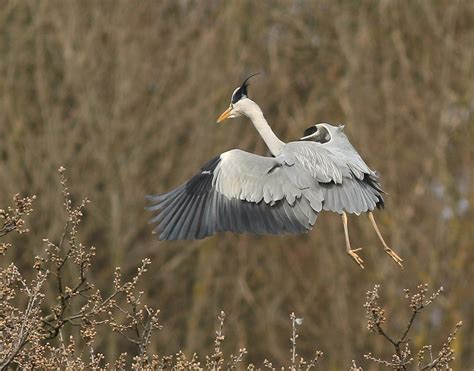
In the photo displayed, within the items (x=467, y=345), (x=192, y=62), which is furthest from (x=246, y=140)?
(x=467, y=345)

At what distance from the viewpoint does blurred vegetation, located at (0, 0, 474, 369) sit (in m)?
19.2

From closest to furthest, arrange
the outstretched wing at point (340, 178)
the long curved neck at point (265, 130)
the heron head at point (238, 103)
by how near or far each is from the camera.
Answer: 1. the outstretched wing at point (340, 178)
2. the long curved neck at point (265, 130)
3. the heron head at point (238, 103)

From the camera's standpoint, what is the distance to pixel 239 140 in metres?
21.3

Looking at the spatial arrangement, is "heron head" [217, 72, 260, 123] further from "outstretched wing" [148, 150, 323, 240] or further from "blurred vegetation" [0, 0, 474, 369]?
"blurred vegetation" [0, 0, 474, 369]

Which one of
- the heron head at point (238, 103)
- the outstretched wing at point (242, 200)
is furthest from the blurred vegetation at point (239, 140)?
the outstretched wing at point (242, 200)

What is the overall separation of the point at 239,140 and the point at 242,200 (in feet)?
40.5

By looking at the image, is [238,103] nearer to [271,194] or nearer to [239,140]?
[271,194]

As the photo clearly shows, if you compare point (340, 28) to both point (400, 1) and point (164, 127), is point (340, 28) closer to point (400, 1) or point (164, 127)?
point (400, 1)

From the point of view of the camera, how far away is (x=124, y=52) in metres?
19.6

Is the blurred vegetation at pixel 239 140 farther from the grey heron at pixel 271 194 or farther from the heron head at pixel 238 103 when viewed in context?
the grey heron at pixel 271 194

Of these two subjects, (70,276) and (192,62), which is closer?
(70,276)

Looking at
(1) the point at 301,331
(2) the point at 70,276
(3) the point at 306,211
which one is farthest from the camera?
(1) the point at 301,331

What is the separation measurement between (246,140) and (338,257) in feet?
7.43

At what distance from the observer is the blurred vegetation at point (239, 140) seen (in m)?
19.2
